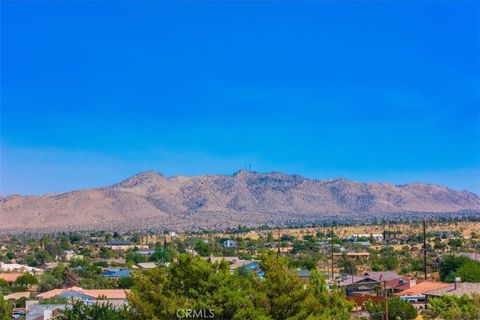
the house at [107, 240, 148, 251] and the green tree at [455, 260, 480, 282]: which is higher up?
the house at [107, 240, 148, 251]

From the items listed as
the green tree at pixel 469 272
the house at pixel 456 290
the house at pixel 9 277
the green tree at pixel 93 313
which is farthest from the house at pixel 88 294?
the green tree at pixel 469 272

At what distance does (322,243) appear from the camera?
403 ft

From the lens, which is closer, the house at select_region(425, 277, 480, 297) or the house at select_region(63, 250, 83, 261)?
the house at select_region(425, 277, 480, 297)

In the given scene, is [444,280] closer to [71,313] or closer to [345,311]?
[345,311]

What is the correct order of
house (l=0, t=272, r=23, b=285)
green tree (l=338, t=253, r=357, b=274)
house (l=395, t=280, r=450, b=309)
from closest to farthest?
house (l=395, t=280, r=450, b=309), house (l=0, t=272, r=23, b=285), green tree (l=338, t=253, r=357, b=274)

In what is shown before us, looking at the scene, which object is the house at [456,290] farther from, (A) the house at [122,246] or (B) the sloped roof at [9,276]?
(A) the house at [122,246]

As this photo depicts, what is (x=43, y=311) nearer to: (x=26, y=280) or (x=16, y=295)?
(x=16, y=295)

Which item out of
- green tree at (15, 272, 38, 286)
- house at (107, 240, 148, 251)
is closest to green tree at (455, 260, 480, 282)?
green tree at (15, 272, 38, 286)

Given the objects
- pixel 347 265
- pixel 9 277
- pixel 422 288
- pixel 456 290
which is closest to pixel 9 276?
pixel 9 277

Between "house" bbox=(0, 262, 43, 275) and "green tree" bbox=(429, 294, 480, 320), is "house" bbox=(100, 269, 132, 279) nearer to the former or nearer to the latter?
"house" bbox=(0, 262, 43, 275)

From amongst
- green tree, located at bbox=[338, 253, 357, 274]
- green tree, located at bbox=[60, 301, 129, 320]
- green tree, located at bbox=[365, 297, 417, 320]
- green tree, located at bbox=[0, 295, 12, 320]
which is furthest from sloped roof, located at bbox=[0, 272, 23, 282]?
green tree, located at bbox=[365, 297, 417, 320]

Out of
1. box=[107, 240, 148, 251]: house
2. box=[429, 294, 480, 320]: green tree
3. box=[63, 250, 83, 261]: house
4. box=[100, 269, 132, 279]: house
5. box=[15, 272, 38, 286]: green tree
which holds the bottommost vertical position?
box=[429, 294, 480, 320]: green tree

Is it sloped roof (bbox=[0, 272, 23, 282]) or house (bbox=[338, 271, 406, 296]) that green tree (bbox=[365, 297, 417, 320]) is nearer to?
house (bbox=[338, 271, 406, 296])

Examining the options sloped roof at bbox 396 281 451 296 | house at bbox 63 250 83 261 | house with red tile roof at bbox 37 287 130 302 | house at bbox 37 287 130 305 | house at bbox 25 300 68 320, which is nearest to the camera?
house at bbox 25 300 68 320
